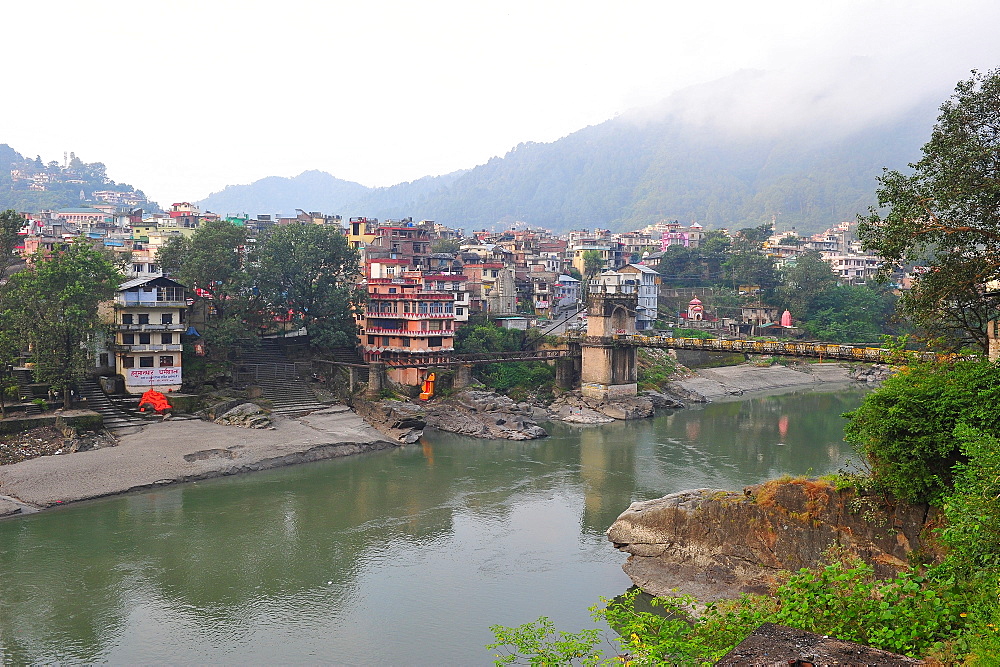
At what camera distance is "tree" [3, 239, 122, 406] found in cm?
2947

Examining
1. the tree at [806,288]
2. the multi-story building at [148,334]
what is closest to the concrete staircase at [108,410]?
the multi-story building at [148,334]

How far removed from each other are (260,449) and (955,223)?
23.3 meters

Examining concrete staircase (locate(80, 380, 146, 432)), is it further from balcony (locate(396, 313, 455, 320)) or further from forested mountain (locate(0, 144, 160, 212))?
forested mountain (locate(0, 144, 160, 212))

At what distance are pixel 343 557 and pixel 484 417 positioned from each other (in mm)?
17635

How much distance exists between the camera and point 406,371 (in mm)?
40375

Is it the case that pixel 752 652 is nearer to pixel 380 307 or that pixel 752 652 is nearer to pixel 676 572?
pixel 676 572

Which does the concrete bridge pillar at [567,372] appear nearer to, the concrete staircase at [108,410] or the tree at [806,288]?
the concrete staircase at [108,410]

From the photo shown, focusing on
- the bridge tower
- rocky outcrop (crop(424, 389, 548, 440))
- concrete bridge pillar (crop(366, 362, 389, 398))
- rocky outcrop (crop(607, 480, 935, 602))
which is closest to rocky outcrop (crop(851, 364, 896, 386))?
the bridge tower

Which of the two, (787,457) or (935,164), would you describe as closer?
(935,164)

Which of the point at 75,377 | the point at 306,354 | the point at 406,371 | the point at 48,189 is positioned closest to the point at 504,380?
the point at 406,371

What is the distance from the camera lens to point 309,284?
40.1 m

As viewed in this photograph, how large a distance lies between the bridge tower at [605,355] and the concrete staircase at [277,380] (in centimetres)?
1424

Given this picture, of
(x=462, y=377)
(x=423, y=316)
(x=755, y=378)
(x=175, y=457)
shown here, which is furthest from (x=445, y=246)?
(x=175, y=457)

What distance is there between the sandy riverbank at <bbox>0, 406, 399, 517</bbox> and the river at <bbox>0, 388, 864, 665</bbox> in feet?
2.05
